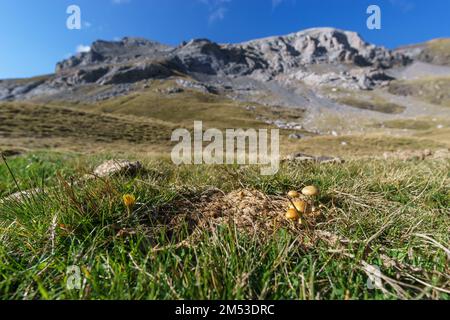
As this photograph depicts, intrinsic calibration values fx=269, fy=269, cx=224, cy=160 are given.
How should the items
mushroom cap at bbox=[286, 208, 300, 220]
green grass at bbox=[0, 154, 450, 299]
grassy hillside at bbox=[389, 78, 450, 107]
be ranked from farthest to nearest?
grassy hillside at bbox=[389, 78, 450, 107] < mushroom cap at bbox=[286, 208, 300, 220] < green grass at bbox=[0, 154, 450, 299]

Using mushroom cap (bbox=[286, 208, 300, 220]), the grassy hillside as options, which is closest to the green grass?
mushroom cap (bbox=[286, 208, 300, 220])

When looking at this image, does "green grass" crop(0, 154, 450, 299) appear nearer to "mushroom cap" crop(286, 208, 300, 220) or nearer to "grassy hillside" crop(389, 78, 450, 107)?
"mushroom cap" crop(286, 208, 300, 220)

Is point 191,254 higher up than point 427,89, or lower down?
lower down

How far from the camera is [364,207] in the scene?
2.35 meters

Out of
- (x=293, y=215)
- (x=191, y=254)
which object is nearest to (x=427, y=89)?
(x=293, y=215)

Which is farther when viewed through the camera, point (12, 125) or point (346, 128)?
point (346, 128)

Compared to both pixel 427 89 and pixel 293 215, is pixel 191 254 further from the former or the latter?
pixel 427 89

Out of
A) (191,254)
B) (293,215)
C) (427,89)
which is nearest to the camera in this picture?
(191,254)

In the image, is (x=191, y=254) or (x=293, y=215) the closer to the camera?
(x=191, y=254)

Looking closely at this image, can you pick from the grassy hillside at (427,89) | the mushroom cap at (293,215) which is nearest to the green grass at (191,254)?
the mushroom cap at (293,215)
